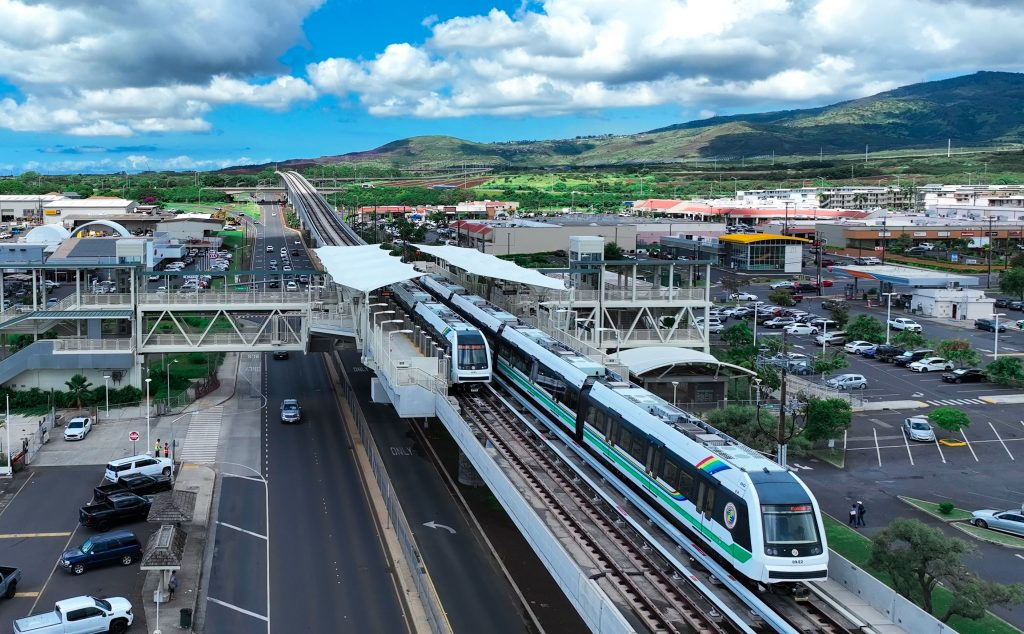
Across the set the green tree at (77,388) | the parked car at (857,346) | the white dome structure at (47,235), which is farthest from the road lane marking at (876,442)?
the white dome structure at (47,235)

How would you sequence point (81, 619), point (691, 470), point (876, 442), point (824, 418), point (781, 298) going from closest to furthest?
point (691, 470) → point (81, 619) → point (824, 418) → point (876, 442) → point (781, 298)

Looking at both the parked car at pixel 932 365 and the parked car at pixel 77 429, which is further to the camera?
the parked car at pixel 932 365

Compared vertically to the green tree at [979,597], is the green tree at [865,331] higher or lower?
higher

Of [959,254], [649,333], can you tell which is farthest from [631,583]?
[959,254]

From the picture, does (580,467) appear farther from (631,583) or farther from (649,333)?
(649,333)

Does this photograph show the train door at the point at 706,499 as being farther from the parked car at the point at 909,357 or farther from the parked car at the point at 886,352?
the parked car at the point at 886,352

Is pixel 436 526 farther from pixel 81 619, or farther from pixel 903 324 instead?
pixel 903 324

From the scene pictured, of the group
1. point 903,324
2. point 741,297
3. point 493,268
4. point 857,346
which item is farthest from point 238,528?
point 741,297

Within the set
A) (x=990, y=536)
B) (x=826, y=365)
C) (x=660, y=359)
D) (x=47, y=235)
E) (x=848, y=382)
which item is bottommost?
(x=990, y=536)
